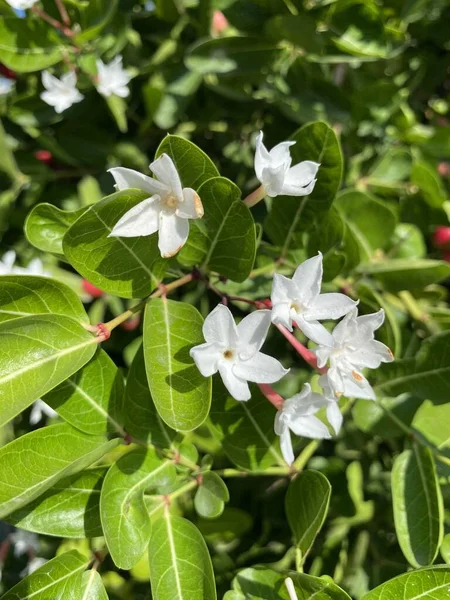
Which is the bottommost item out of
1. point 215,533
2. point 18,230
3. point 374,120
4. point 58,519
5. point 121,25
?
point 215,533

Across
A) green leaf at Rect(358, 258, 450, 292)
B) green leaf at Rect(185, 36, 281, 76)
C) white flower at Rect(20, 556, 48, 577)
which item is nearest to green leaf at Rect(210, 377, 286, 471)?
green leaf at Rect(358, 258, 450, 292)

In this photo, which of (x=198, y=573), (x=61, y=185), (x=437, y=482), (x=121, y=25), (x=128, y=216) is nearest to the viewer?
(x=128, y=216)

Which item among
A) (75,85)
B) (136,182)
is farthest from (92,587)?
(75,85)

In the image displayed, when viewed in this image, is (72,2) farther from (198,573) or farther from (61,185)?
(198,573)

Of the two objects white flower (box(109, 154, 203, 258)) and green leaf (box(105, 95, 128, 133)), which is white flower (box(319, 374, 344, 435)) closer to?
white flower (box(109, 154, 203, 258))

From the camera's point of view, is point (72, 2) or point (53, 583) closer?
point (53, 583)

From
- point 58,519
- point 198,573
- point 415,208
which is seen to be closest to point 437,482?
point 198,573
